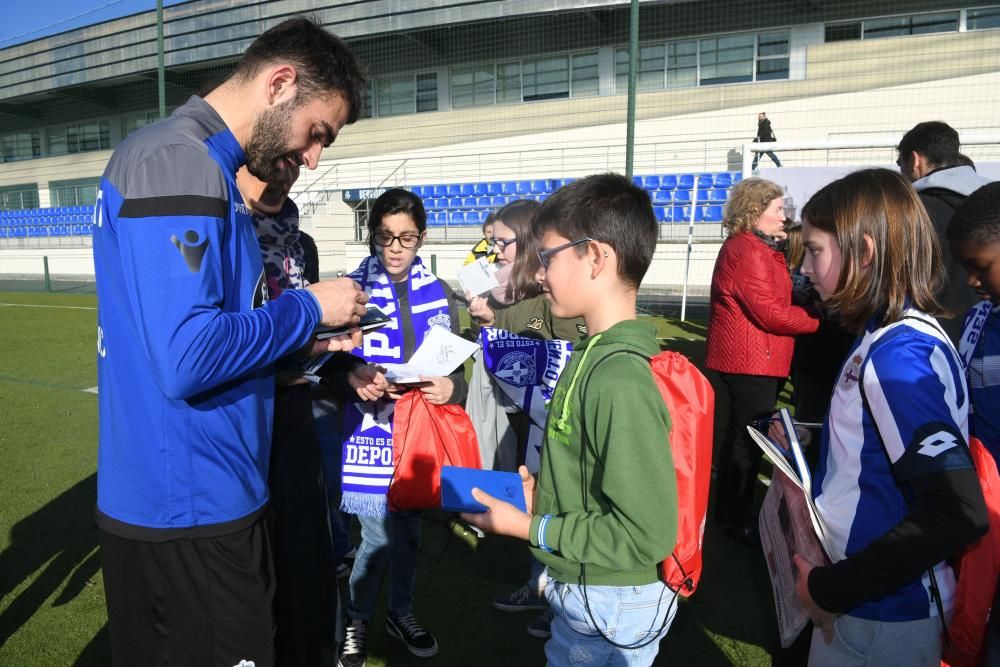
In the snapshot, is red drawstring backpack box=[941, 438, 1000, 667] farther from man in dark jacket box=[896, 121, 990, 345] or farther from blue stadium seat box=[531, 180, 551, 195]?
blue stadium seat box=[531, 180, 551, 195]

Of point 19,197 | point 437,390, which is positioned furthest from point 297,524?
point 19,197

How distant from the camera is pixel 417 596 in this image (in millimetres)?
3297

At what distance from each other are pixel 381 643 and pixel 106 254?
6.94 feet

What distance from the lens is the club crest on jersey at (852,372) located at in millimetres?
1533

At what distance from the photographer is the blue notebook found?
1521 millimetres

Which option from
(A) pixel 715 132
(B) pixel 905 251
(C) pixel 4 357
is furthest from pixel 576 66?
(B) pixel 905 251

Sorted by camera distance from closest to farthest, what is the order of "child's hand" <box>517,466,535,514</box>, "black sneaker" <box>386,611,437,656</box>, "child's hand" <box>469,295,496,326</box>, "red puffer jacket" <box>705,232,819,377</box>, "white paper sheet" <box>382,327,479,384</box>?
1. "child's hand" <box>517,466,535,514</box>
2. "white paper sheet" <box>382,327,479,384</box>
3. "black sneaker" <box>386,611,437,656</box>
4. "child's hand" <box>469,295,496,326</box>
5. "red puffer jacket" <box>705,232,819,377</box>

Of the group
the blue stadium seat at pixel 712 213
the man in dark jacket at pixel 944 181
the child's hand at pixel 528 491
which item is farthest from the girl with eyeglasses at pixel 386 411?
the blue stadium seat at pixel 712 213

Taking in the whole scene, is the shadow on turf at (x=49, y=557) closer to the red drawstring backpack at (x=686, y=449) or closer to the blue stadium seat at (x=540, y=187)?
the red drawstring backpack at (x=686, y=449)

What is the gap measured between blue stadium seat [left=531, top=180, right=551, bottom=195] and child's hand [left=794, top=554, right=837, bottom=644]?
1654 centimetres

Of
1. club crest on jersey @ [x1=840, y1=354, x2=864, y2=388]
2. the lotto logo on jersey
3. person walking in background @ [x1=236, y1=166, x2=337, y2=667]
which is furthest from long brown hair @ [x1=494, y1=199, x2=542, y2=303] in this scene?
the lotto logo on jersey

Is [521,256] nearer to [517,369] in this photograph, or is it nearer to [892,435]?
[517,369]

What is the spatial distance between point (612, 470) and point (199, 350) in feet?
2.76

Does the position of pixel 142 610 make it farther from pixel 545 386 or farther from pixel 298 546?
pixel 545 386
